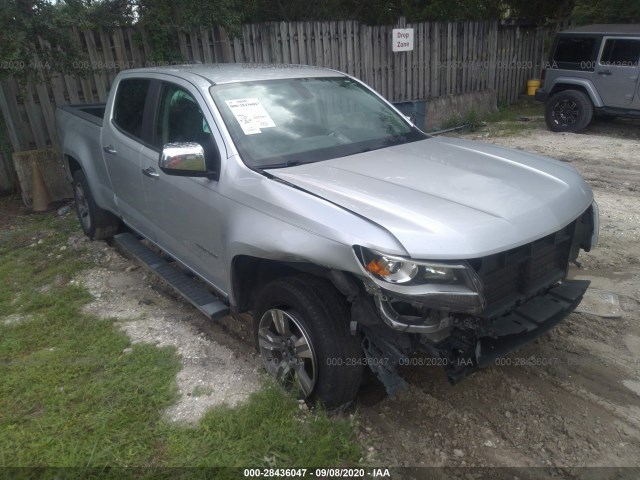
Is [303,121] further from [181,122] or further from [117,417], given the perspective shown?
[117,417]

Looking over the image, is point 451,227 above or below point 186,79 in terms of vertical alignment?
below

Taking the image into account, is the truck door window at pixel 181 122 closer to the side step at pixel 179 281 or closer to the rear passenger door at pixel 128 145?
the rear passenger door at pixel 128 145

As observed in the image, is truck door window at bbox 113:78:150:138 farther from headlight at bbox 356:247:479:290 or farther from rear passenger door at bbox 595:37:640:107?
rear passenger door at bbox 595:37:640:107

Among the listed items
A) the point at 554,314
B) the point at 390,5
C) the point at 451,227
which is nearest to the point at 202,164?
the point at 451,227

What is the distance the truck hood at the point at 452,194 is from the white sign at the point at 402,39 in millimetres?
7967

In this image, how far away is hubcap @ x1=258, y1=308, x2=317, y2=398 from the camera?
2.89 m

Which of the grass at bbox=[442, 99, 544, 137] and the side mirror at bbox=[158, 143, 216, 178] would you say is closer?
the side mirror at bbox=[158, 143, 216, 178]

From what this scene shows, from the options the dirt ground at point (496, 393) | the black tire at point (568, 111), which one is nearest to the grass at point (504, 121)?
the black tire at point (568, 111)

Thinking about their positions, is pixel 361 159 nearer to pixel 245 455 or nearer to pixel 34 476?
pixel 245 455

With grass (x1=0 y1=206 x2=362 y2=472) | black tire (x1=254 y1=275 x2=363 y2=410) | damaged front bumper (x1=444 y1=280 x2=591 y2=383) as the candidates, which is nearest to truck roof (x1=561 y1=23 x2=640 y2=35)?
damaged front bumper (x1=444 y1=280 x2=591 y2=383)

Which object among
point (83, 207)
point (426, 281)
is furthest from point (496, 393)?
point (83, 207)

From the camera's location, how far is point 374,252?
242 cm

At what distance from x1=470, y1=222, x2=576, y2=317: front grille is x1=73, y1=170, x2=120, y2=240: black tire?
425cm

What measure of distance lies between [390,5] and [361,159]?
1444 centimetres
